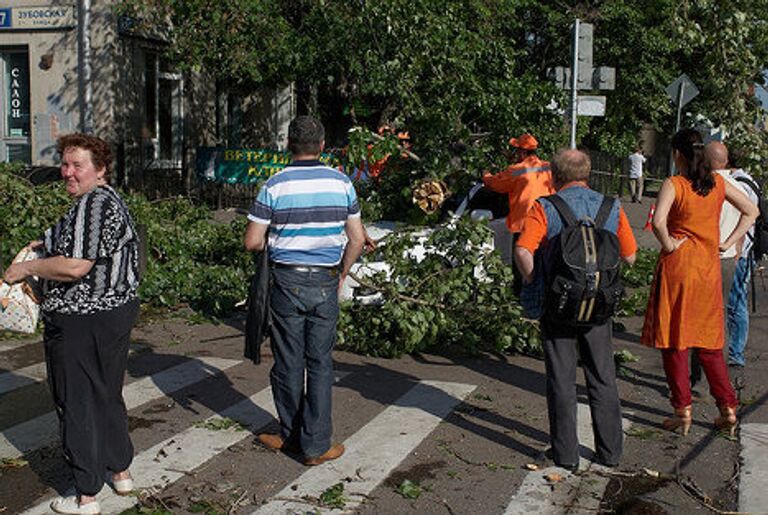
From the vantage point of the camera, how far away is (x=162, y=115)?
69.4ft

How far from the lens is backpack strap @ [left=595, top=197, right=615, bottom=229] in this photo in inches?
204

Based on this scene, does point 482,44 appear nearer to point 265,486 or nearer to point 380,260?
point 380,260

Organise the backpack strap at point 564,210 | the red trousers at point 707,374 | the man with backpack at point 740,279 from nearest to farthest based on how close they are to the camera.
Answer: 1. the backpack strap at point 564,210
2. the red trousers at point 707,374
3. the man with backpack at point 740,279

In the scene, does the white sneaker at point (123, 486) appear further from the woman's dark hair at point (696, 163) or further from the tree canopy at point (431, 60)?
the tree canopy at point (431, 60)

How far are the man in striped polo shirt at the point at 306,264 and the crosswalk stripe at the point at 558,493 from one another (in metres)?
1.14

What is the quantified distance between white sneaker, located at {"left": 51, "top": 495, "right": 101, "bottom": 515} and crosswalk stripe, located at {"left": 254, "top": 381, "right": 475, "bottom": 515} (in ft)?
2.53

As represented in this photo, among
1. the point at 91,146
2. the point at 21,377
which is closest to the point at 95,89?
the point at 21,377

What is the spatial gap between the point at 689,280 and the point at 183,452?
10.4 ft

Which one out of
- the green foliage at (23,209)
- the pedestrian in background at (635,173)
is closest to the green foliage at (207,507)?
the green foliage at (23,209)

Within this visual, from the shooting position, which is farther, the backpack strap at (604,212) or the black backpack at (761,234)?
the black backpack at (761,234)

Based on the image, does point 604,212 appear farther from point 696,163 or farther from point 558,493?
point 558,493

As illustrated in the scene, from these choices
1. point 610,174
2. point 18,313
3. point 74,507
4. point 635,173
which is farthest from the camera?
point 610,174

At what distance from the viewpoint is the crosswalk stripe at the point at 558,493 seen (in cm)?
486

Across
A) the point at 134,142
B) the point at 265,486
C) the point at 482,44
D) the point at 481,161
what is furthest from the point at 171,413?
→ the point at 134,142
